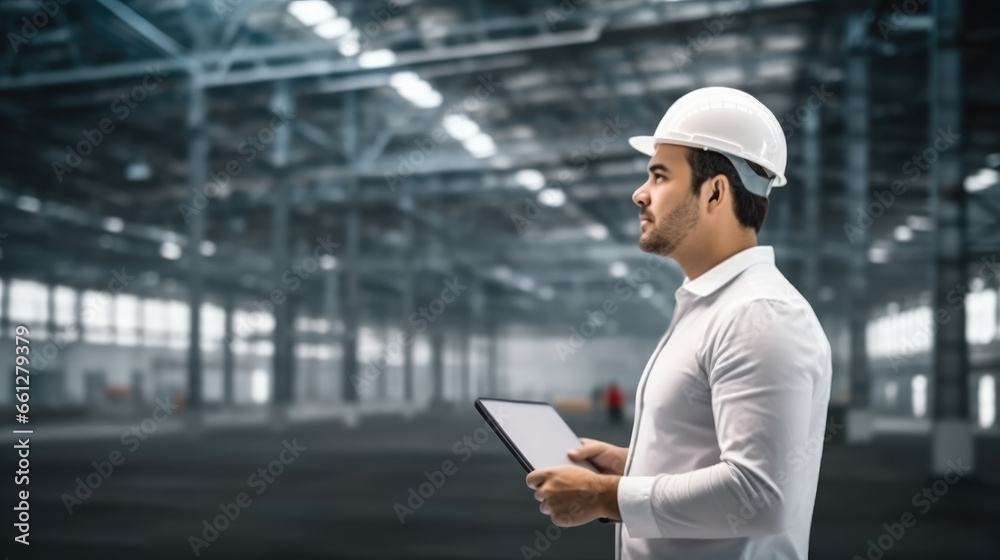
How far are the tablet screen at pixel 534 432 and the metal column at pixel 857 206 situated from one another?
20.6 metres

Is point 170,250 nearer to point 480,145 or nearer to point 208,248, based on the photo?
point 208,248

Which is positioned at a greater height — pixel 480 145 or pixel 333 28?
pixel 333 28

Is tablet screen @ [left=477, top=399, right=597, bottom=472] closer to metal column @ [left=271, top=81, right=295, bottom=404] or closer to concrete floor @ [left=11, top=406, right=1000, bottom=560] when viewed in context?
concrete floor @ [left=11, top=406, right=1000, bottom=560]

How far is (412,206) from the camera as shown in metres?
35.6

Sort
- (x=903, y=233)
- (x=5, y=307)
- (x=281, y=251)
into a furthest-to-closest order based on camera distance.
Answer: (x=903, y=233) → (x=5, y=307) → (x=281, y=251)

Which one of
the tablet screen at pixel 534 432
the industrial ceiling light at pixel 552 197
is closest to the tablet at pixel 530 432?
the tablet screen at pixel 534 432

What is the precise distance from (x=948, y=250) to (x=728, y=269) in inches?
539

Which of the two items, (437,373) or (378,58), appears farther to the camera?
(437,373)

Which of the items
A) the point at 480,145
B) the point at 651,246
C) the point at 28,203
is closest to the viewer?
the point at 651,246

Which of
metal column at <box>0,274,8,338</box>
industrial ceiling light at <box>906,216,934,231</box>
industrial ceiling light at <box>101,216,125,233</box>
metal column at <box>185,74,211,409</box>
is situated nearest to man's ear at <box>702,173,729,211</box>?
metal column at <box>185,74,211,409</box>

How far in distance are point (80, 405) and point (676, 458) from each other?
142ft

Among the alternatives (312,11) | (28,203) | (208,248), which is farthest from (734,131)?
(208,248)

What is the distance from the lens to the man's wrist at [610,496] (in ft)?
6.98

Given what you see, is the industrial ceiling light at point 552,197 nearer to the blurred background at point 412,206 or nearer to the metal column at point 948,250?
the blurred background at point 412,206
